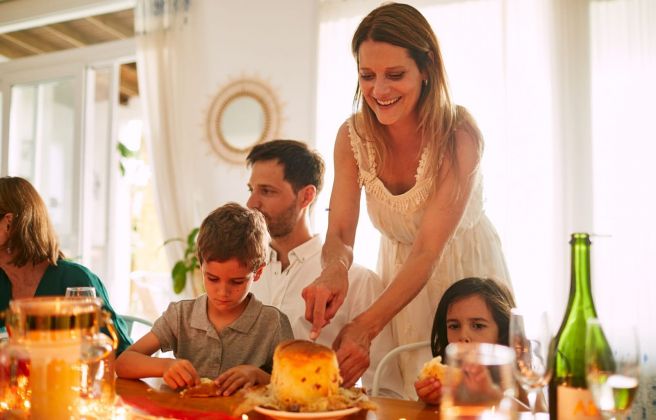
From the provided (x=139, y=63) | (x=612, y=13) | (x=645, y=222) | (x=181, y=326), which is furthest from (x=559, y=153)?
(x=139, y=63)

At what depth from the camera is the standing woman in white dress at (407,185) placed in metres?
1.65

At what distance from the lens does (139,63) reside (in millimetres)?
5137

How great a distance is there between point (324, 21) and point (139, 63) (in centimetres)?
172

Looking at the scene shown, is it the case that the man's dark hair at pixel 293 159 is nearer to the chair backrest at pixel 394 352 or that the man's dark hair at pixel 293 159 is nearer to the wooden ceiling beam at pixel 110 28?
the chair backrest at pixel 394 352

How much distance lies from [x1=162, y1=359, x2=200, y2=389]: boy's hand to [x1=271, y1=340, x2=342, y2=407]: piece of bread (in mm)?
377

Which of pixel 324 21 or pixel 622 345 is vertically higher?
pixel 324 21

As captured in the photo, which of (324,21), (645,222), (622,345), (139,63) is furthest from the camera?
(139,63)

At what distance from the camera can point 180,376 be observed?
1.33 m

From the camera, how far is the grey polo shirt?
A: 1.64 meters

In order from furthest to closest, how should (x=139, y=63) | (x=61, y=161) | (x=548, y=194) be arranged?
(x=61, y=161)
(x=139, y=63)
(x=548, y=194)

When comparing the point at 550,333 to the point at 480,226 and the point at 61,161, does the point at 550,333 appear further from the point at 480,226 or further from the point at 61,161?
the point at 61,161

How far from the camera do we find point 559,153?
3.79 meters

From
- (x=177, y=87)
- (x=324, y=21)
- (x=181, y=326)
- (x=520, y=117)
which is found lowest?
(x=181, y=326)

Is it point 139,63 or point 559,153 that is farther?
point 139,63
